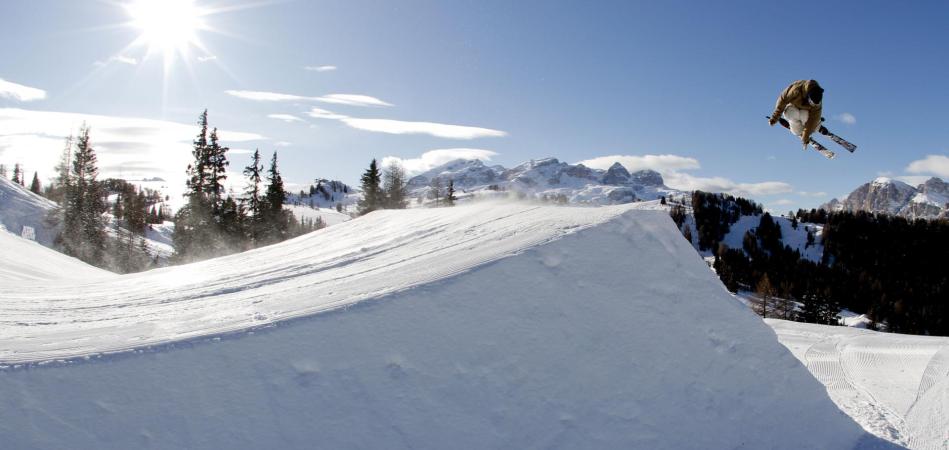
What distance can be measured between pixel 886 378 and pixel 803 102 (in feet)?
20.5

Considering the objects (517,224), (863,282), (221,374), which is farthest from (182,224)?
(863,282)

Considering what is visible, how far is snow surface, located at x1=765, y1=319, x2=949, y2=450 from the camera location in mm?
7426

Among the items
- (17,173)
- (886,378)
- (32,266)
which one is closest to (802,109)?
(886,378)

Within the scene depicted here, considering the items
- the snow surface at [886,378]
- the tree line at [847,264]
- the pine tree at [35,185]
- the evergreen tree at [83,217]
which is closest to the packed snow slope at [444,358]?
the snow surface at [886,378]

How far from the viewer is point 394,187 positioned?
47719 mm

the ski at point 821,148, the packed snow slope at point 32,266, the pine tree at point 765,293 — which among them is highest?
the ski at point 821,148

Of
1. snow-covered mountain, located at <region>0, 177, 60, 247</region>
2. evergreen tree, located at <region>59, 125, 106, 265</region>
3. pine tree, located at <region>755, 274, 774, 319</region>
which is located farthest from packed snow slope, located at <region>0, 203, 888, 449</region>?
pine tree, located at <region>755, 274, 774, 319</region>

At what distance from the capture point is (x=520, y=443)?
4.59 m

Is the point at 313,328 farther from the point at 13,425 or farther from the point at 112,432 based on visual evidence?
the point at 13,425

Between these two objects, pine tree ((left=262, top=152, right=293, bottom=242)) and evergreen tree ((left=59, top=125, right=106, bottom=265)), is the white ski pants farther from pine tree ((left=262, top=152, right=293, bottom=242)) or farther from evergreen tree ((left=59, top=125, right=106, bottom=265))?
evergreen tree ((left=59, top=125, right=106, bottom=265))

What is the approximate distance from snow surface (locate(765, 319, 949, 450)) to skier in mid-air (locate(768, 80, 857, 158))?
188 inches

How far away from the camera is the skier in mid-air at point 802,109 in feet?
28.3

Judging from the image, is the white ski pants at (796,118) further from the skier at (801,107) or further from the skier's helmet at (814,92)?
the skier's helmet at (814,92)

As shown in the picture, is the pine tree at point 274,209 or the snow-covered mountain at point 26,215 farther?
the snow-covered mountain at point 26,215
